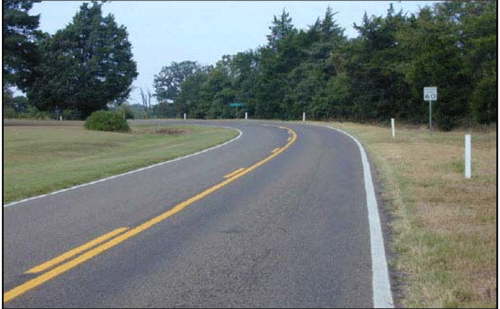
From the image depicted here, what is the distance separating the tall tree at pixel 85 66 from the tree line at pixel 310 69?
0.11 metres

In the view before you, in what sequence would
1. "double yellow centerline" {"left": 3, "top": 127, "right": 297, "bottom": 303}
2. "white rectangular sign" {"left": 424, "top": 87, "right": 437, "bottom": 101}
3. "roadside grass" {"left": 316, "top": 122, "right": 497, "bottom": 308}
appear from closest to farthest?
"roadside grass" {"left": 316, "top": 122, "right": 497, "bottom": 308}, "double yellow centerline" {"left": 3, "top": 127, "right": 297, "bottom": 303}, "white rectangular sign" {"left": 424, "top": 87, "right": 437, "bottom": 101}

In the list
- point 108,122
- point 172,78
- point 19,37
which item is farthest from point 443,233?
point 172,78

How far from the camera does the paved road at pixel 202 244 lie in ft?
18.4

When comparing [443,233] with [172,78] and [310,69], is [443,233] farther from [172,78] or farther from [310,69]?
[172,78]

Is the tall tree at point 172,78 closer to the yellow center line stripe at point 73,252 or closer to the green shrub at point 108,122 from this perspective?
the green shrub at point 108,122

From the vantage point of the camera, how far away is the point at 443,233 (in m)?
7.77

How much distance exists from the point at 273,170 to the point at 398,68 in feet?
111

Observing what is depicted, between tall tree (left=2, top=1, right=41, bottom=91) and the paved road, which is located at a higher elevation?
tall tree (left=2, top=1, right=41, bottom=91)

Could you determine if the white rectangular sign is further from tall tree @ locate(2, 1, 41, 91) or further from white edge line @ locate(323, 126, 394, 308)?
tall tree @ locate(2, 1, 41, 91)

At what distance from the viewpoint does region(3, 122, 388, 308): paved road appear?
5598mm

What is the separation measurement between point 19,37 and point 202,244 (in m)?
43.8

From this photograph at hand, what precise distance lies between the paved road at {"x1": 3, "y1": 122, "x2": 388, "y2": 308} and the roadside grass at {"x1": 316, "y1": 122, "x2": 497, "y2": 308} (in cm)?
47

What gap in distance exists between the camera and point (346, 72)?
55.2m

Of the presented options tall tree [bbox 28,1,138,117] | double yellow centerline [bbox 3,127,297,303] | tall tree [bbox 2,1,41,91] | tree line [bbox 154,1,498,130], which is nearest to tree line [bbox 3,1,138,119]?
tall tree [bbox 28,1,138,117]
